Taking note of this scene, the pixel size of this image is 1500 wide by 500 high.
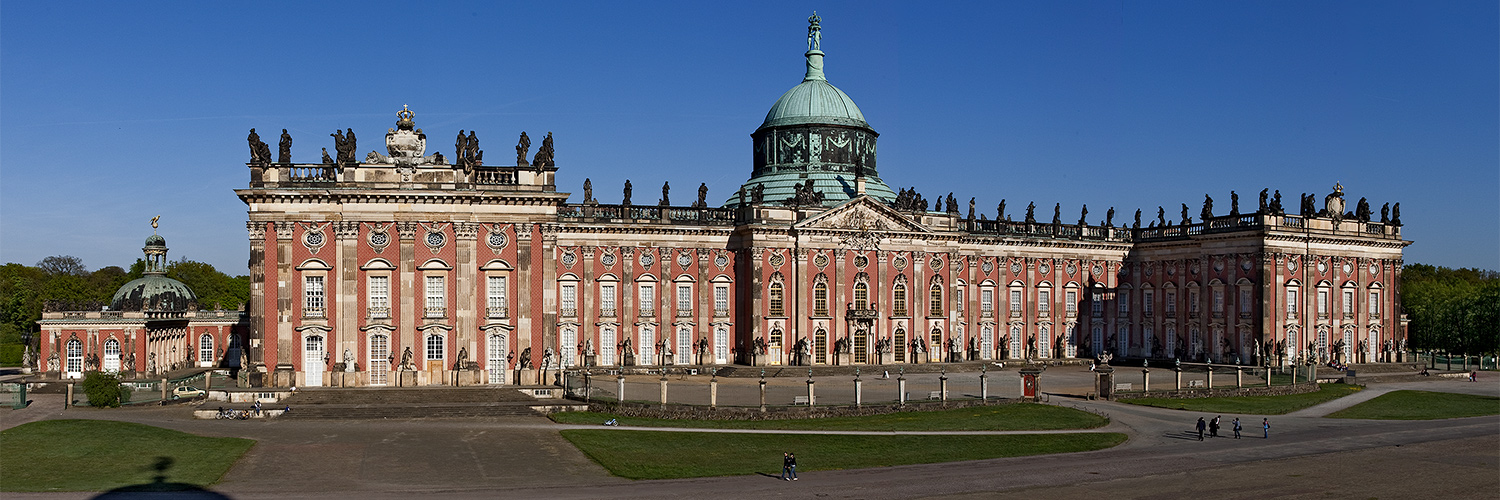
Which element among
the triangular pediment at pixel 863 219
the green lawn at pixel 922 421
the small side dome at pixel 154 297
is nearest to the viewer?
the green lawn at pixel 922 421

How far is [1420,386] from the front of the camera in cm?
6938

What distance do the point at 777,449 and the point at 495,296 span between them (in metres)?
19.3

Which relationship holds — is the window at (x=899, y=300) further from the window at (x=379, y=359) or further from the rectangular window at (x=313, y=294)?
the rectangular window at (x=313, y=294)

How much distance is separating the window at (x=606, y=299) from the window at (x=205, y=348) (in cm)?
2737

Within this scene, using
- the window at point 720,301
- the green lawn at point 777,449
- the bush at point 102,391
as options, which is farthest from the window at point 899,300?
the bush at point 102,391

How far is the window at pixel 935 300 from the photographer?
79438 mm

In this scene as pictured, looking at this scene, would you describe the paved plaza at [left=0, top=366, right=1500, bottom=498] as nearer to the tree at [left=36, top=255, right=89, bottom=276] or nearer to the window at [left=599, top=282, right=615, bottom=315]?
the window at [left=599, top=282, right=615, bottom=315]

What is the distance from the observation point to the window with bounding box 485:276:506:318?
181 ft

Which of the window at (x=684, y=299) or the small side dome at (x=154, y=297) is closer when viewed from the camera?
the small side dome at (x=154, y=297)

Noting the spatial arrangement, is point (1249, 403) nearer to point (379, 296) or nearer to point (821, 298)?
point (821, 298)

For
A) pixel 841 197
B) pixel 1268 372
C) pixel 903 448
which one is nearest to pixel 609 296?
pixel 841 197

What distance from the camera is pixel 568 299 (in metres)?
70.6

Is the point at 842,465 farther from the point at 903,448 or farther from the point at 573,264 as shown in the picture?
the point at 573,264

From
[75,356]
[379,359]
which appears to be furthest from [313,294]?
[75,356]
